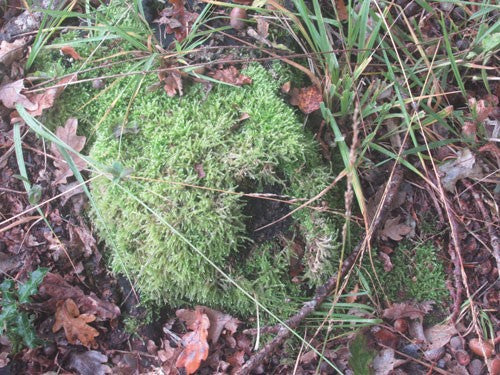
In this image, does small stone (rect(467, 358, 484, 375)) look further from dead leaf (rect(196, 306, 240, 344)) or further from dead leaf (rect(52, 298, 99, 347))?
dead leaf (rect(52, 298, 99, 347))

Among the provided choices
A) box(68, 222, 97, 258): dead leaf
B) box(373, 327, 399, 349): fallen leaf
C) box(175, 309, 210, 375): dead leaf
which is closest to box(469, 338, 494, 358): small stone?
box(373, 327, 399, 349): fallen leaf

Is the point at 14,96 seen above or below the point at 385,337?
above

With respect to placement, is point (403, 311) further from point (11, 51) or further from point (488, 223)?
point (11, 51)

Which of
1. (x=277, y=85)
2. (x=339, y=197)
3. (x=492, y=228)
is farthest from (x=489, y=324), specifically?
(x=277, y=85)

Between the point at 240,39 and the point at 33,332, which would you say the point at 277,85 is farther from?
the point at 33,332

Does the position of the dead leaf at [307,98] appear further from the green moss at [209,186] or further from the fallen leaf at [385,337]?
the fallen leaf at [385,337]

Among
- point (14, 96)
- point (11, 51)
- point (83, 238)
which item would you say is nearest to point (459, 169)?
point (83, 238)

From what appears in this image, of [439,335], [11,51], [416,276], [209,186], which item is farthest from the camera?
[11,51]
